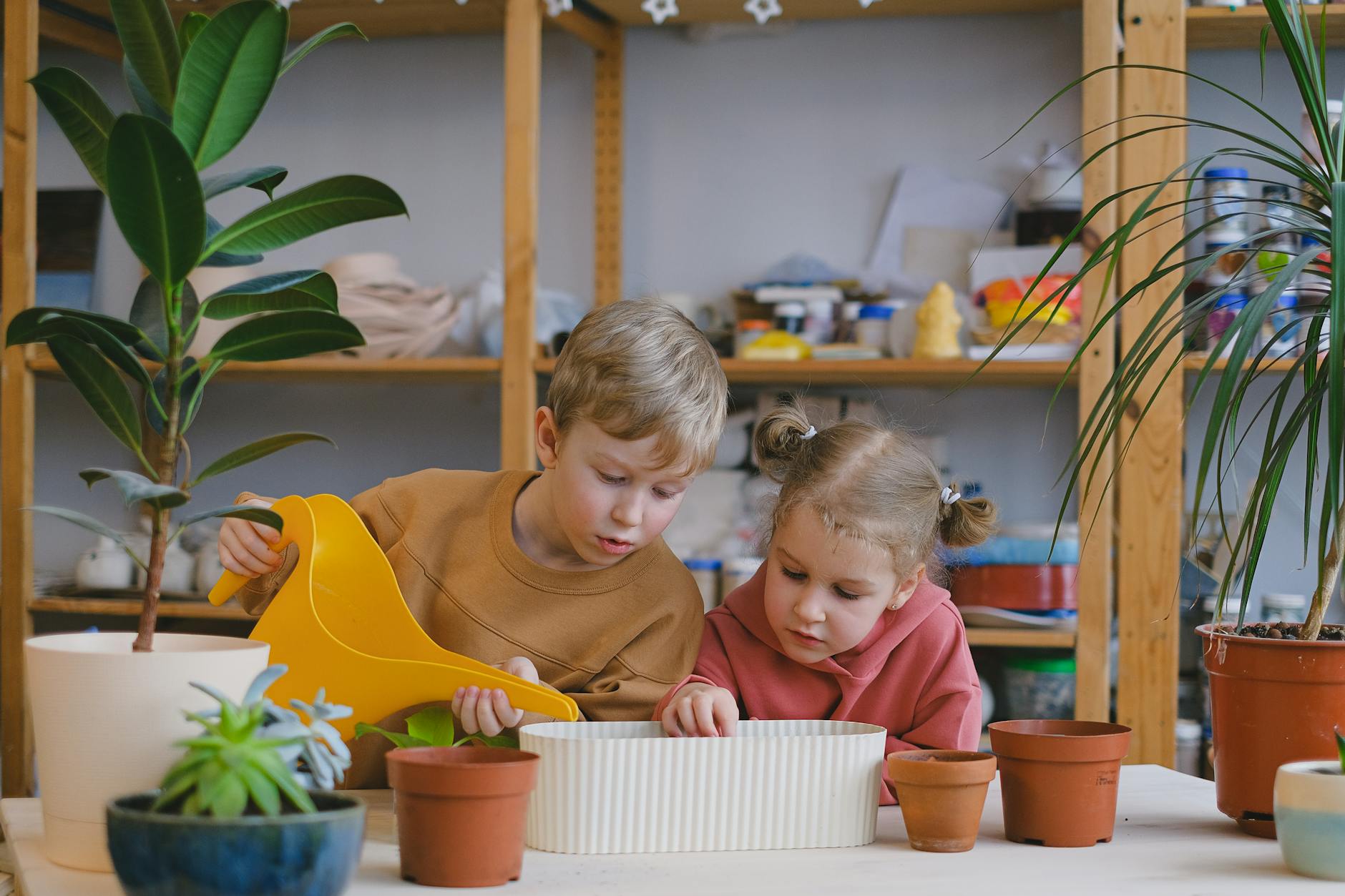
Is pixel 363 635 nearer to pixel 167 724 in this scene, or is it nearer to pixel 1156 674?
pixel 167 724

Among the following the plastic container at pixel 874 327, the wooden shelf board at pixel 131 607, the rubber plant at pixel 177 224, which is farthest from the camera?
the wooden shelf board at pixel 131 607

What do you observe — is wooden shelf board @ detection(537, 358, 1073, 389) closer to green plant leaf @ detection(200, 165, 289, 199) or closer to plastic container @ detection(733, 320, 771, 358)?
plastic container @ detection(733, 320, 771, 358)

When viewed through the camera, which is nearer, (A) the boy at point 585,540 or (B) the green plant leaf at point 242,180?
(B) the green plant leaf at point 242,180

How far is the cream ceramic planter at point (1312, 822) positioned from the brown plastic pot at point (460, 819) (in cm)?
54

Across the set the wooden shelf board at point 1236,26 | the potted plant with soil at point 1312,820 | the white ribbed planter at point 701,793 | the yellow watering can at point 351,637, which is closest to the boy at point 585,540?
the yellow watering can at point 351,637

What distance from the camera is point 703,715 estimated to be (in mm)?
1004

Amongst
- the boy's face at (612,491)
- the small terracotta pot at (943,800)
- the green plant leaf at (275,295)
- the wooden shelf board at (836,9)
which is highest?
the wooden shelf board at (836,9)

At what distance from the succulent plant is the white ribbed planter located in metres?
0.20

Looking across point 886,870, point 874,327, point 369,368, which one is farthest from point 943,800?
point 369,368

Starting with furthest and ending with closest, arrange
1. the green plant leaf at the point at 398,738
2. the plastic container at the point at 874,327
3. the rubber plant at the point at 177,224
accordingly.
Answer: the plastic container at the point at 874,327 → the green plant leaf at the point at 398,738 → the rubber plant at the point at 177,224

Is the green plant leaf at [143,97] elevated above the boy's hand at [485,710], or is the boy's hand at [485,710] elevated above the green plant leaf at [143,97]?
the green plant leaf at [143,97]

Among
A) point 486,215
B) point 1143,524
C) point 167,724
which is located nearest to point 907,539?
point 167,724

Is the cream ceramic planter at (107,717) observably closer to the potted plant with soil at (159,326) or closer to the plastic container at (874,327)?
the potted plant with soil at (159,326)

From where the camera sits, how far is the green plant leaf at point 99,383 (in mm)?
807
